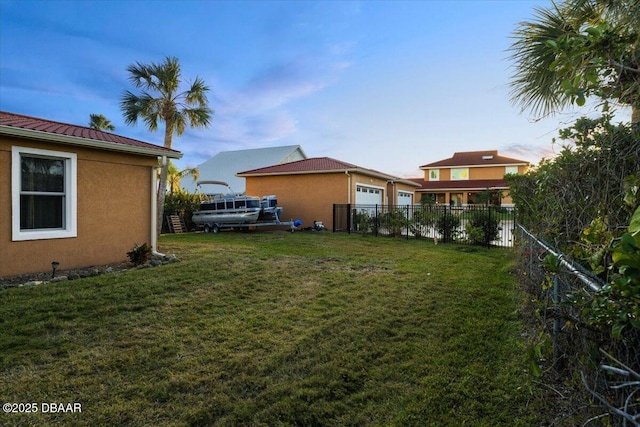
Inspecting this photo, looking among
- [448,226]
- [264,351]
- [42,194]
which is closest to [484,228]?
[448,226]

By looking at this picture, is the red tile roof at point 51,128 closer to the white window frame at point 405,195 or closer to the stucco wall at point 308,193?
the stucco wall at point 308,193

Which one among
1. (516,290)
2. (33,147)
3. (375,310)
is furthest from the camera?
(33,147)

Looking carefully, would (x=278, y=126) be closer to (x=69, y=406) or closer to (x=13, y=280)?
(x=13, y=280)

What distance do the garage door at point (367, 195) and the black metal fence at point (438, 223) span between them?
1.38 metres

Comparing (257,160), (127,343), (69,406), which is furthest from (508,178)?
(257,160)

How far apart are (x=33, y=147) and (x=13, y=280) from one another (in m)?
2.74

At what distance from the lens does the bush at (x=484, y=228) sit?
41.3 feet

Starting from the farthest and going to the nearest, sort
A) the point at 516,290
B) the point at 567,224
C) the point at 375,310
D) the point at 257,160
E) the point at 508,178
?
the point at 257,160 < the point at 508,178 < the point at 516,290 < the point at 375,310 < the point at 567,224

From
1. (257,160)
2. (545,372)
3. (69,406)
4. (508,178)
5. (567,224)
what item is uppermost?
(257,160)

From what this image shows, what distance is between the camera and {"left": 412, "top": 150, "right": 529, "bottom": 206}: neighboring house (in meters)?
36.9

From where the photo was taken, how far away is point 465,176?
3969cm

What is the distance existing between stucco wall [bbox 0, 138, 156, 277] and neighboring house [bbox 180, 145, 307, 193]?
69.9 ft

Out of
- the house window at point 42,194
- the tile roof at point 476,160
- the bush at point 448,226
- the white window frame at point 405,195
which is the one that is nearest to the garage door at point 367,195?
the white window frame at point 405,195

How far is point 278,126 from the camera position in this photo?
81.4 feet
